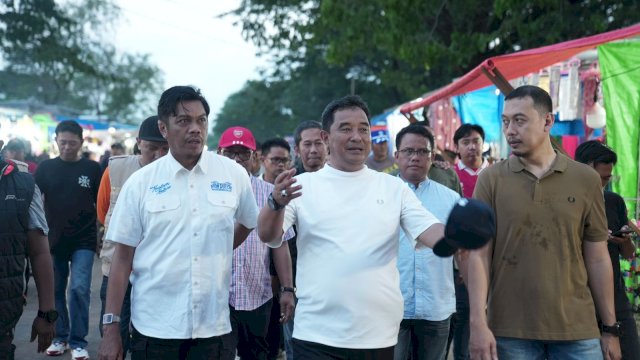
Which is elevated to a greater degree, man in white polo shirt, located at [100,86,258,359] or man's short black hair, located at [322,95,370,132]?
man's short black hair, located at [322,95,370,132]

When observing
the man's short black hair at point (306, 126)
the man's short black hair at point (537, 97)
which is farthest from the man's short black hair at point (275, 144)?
the man's short black hair at point (537, 97)

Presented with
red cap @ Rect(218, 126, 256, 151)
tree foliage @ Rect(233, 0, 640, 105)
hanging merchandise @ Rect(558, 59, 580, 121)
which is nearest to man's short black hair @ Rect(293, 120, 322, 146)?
red cap @ Rect(218, 126, 256, 151)

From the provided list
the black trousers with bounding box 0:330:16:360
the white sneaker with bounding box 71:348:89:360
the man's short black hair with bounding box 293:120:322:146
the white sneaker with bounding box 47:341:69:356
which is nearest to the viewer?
the black trousers with bounding box 0:330:16:360

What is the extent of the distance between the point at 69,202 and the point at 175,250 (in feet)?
13.3

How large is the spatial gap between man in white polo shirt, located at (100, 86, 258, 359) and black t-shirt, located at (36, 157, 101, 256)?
3.70 meters

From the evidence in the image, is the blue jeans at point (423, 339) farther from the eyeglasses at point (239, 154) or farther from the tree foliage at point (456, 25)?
the tree foliage at point (456, 25)

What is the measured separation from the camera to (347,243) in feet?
11.2

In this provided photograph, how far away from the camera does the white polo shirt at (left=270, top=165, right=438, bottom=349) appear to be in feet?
11.1

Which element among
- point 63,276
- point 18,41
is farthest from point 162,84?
point 63,276

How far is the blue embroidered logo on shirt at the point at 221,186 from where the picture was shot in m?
3.81

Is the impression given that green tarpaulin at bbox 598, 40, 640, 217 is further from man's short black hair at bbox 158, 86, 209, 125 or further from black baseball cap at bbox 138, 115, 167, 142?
man's short black hair at bbox 158, 86, 209, 125

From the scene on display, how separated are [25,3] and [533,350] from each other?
23.6 meters

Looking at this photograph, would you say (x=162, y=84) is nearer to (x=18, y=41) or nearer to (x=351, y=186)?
(x=18, y=41)

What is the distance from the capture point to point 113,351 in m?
3.56
